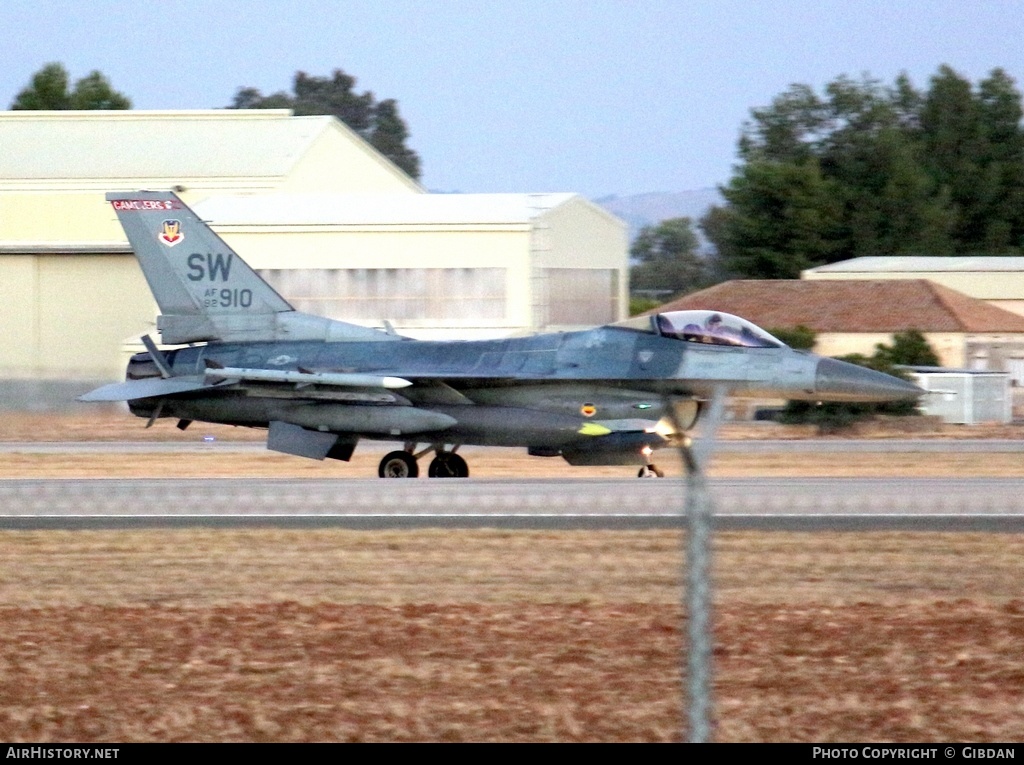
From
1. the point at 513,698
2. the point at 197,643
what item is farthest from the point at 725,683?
the point at 197,643

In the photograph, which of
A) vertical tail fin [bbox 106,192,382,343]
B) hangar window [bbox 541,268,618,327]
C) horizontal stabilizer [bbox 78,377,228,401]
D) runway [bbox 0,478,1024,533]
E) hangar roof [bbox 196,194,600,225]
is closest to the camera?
runway [bbox 0,478,1024,533]

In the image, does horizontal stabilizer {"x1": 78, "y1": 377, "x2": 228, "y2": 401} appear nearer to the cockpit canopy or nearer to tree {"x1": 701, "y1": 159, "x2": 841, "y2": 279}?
the cockpit canopy

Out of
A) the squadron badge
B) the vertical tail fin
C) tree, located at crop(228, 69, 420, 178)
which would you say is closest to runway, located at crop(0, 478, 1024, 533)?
the vertical tail fin

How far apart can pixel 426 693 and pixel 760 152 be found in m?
88.9

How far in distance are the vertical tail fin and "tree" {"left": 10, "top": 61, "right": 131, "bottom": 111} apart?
67.4 metres

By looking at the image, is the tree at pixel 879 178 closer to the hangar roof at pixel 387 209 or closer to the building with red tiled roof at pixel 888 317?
the building with red tiled roof at pixel 888 317

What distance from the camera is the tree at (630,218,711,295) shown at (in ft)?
392

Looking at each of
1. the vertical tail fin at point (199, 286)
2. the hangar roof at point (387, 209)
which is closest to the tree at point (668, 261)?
the hangar roof at point (387, 209)

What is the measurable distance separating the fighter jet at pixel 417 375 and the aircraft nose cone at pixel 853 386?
2cm

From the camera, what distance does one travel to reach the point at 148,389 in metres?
18.6

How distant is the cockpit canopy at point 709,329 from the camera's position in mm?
17281

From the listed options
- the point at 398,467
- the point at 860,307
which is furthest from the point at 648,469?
the point at 860,307

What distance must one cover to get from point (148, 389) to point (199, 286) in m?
1.64

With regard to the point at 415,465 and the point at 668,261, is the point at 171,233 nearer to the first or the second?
the point at 415,465
